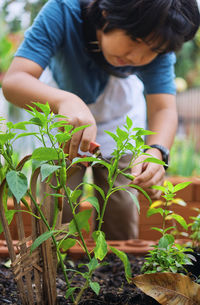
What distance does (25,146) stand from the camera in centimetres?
292

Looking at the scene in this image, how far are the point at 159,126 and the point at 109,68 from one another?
1.11 ft

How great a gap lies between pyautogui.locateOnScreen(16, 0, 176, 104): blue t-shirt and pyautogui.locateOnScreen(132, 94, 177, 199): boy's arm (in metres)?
0.05

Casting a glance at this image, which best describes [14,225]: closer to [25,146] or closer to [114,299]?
[114,299]

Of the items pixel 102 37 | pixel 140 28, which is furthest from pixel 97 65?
pixel 140 28

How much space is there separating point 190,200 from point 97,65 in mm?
868

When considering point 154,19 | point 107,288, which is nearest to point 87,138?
point 107,288

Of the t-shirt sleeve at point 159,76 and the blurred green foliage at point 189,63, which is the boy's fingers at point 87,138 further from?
the blurred green foliage at point 189,63

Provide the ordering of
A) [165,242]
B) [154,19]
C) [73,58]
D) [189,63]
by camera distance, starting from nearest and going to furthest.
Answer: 1. [165,242]
2. [154,19]
3. [73,58]
4. [189,63]

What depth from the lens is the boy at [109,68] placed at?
3.84 ft

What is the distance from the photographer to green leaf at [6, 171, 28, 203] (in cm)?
64

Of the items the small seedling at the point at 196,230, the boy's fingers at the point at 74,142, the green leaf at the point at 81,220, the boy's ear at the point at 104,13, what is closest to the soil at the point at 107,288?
the small seedling at the point at 196,230

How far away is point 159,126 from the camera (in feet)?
4.99

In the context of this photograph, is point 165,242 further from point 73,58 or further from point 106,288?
point 73,58

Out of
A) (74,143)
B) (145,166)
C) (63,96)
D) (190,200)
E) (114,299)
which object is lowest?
(190,200)
